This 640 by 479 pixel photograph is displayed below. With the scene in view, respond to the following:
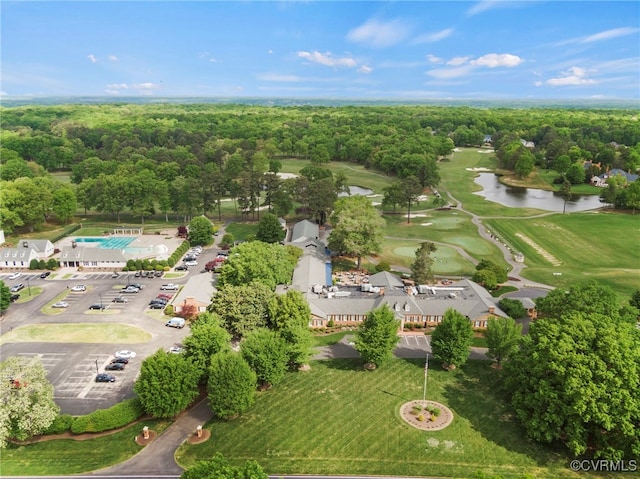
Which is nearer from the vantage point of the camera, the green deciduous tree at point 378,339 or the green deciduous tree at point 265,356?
the green deciduous tree at point 265,356

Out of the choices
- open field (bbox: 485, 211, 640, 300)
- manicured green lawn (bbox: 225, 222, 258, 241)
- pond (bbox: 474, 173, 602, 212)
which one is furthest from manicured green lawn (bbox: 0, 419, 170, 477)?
pond (bbox: 474, 173, 602, 212)

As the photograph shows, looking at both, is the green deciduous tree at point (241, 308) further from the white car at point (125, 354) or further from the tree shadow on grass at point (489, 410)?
the tree shadow on grass at point (489, 410)

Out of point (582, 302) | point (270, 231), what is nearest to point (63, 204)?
point (270, 231)

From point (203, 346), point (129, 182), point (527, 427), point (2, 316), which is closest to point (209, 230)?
point (129, 182)

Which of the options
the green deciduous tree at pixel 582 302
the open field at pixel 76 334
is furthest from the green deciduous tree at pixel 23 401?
the green deciduous tree at pixel 582 302

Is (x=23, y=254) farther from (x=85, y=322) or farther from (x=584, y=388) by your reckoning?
(x=584, y=388)

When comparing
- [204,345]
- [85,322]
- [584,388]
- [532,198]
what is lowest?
[85,322]
